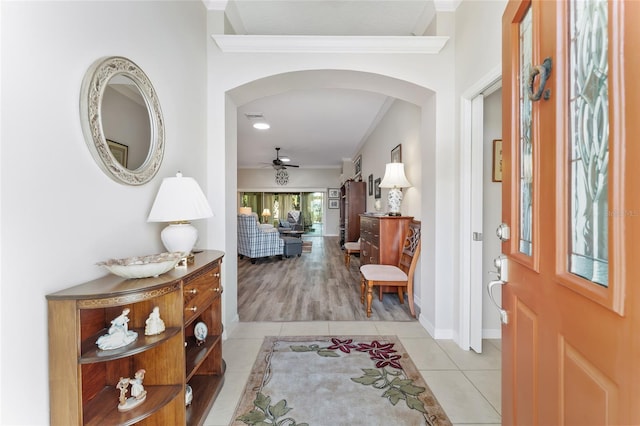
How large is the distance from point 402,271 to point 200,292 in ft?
7.79

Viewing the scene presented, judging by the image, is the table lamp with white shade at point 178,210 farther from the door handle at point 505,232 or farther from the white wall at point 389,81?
the door handle at point 505,232

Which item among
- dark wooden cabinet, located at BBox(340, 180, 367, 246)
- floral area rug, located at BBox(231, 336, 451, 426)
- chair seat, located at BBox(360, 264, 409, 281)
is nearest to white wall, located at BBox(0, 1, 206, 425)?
floral area rug, located at BBox(231, 336, 451, 426)

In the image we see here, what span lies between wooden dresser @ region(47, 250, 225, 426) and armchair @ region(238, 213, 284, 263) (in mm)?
4115

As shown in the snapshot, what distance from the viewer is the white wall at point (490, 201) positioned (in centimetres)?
250

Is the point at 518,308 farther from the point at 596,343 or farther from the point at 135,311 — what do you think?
the point at 135,311

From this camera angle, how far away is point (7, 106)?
904 mm

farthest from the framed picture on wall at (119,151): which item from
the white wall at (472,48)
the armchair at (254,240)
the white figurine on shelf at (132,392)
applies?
the armchair at (254,240)

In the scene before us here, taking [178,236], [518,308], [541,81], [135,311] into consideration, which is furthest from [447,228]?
[135,311]

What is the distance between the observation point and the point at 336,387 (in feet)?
6.05

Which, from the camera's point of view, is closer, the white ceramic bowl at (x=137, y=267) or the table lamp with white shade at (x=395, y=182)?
the white ceramic bowl at (x=137, y=267)

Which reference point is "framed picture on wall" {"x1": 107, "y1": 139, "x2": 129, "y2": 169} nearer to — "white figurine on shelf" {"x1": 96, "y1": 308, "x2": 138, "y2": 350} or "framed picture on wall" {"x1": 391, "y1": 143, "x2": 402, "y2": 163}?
"white figurine on shelf" {"x1": 96, "y1": 308, "x2": 138, "y2": 350}

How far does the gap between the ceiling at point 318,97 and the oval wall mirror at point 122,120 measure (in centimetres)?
151

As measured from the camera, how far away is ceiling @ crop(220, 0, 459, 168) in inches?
101

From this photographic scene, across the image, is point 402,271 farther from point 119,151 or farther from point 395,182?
point 119,151
